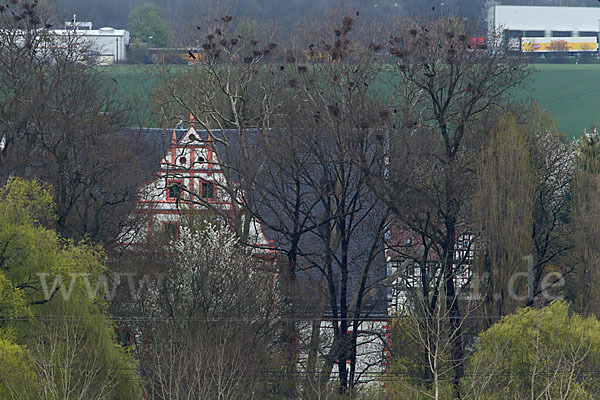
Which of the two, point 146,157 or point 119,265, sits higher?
point 146,157

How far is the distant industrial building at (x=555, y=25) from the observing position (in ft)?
340

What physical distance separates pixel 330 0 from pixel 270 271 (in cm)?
6212

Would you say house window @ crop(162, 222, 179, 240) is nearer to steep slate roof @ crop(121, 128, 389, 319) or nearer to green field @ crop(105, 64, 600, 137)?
steep slate roof @ crop(121, 128, 389, 319)

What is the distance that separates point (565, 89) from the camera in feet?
307

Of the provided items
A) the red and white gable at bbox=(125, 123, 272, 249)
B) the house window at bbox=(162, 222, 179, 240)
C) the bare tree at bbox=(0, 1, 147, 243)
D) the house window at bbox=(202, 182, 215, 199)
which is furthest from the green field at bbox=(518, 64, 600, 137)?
the bare tree at bbox=(0, 1, 147, 243)

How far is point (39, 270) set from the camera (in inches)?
1021

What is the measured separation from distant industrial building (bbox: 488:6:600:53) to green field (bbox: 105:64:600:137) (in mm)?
6906

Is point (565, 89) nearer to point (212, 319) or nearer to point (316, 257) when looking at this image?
point (316, 257)

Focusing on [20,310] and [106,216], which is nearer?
[20,310]

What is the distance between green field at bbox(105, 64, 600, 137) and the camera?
82000 millimetres

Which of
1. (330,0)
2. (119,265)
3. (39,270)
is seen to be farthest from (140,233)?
(330,0)

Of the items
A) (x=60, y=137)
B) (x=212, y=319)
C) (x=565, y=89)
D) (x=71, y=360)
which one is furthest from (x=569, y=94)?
(x=71, y=360)

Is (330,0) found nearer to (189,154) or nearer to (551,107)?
(551,107)

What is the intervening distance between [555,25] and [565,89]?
689 inches
